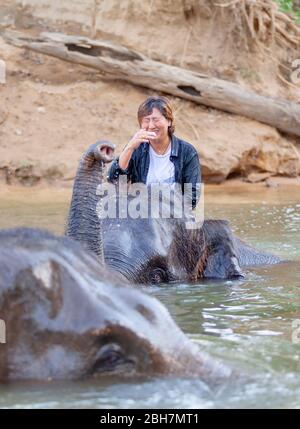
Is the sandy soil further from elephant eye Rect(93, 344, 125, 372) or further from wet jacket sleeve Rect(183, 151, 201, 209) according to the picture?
elephant eye Rect(93, 344, 125, 372)

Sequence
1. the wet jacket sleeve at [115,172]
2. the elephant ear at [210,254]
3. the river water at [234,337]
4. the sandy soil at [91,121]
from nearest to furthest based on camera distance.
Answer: the river water at [234,337]
the elephant ear at [210,254]
the wet jacket sleeve at [115,172]
the sandy soil at [91,121]

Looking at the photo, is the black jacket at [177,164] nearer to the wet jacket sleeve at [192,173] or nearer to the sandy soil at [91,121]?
the wet jacket sleeve at [192,173]

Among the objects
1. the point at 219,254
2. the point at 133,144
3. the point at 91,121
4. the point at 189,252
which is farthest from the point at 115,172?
the point at 91,121

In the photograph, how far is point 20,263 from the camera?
418 centimetres

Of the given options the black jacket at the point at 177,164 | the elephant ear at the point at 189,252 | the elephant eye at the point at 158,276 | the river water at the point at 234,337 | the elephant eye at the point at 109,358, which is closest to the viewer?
the river water at the point at 234,337

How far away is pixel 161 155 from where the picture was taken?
8.44 meters

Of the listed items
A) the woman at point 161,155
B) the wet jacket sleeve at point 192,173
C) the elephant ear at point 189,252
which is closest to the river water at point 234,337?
the elephant ear at point 189,252

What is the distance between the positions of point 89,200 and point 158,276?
1434 millimetres

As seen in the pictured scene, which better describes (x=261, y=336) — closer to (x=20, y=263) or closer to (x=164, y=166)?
(x=20, y=263)

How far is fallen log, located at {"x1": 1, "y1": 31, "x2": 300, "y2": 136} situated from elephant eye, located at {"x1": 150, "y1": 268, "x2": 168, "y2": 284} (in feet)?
27.6

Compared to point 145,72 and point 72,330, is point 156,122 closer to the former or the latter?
point 72,330

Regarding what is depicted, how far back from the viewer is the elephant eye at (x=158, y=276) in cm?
721

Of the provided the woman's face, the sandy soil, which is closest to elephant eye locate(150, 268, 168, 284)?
the woman's face

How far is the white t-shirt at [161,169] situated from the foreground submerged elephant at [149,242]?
599 millimetres
